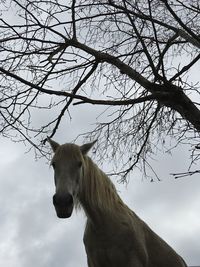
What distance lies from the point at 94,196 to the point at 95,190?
0.07 metres

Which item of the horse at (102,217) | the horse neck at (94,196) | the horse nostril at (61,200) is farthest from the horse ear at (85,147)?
the horse nostril at (61,200)

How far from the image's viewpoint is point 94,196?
642cm

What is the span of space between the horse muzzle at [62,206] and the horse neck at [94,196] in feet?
2.19

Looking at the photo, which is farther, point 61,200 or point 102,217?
point 102,217

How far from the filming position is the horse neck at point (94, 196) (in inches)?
251

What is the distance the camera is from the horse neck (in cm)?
637

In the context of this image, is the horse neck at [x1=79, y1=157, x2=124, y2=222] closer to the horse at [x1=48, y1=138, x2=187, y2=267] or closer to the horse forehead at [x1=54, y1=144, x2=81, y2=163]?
the horse at [x1=48, y1=138, x2=187, y2=267]

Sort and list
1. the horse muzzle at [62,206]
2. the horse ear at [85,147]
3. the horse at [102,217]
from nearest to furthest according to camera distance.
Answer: the horse muzzle at [62,206] → the horse at [102,217] → the horse ear at [85,147]

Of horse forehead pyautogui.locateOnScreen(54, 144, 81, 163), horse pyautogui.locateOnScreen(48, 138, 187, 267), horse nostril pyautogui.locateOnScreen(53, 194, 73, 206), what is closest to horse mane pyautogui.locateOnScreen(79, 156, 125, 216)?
horse pyautogui.locateOnScreen(48, 138, 187, 267)

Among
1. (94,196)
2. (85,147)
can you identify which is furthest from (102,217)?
(85,147)

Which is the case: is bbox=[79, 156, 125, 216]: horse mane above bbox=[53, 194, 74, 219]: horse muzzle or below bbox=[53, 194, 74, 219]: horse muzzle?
above

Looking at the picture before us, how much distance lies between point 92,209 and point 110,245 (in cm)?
48

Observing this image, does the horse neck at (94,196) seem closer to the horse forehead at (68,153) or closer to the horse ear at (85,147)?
the horse ear at (85,147)

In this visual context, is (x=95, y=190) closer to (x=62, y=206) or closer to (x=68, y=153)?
(x=68, y=153)
